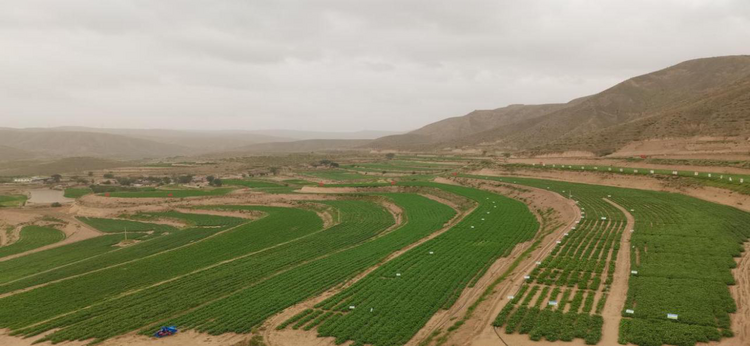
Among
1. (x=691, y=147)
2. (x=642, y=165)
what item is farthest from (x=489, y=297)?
(x=691, y=147)

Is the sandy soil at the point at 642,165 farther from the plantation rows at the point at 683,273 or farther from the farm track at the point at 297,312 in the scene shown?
the farm track at the point at 297,312

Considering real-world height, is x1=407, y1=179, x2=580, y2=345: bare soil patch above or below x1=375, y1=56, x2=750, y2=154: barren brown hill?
below

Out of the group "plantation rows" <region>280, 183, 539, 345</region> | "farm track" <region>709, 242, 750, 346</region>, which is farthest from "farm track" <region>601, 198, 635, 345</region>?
"plantation rows" <region>280, 183, 539, 345</region>

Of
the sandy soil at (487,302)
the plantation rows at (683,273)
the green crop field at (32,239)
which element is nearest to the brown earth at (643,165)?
the plantation rows at (683,273)

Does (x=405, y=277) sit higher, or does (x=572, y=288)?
(x=572, y=288)

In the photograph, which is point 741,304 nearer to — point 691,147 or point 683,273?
point 683,273

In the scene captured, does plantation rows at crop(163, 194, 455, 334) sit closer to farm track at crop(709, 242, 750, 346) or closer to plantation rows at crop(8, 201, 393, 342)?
plantation rows at crop(8, 201, 393, 342)

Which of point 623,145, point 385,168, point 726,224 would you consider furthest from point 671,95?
point 726,224
